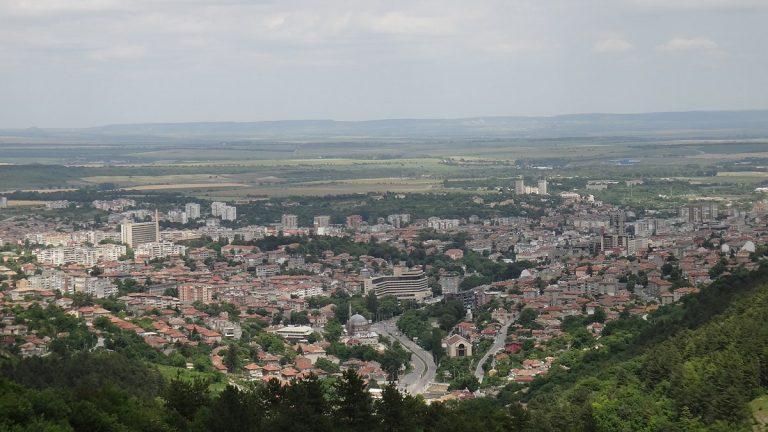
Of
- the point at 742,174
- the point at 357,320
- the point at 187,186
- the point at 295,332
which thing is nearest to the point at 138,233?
the point at 357,320

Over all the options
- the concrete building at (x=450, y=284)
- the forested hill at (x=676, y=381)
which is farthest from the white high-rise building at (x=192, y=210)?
the forested hill at (x=676, y=381)

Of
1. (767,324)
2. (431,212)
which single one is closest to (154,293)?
(767,324)

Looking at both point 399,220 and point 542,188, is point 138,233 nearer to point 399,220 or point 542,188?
point 399,220

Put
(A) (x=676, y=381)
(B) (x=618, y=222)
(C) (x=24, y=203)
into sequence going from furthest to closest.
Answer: (C) (x=24, y=203) → (B) (x=618, y=222) → (A) (x=676, y=381)

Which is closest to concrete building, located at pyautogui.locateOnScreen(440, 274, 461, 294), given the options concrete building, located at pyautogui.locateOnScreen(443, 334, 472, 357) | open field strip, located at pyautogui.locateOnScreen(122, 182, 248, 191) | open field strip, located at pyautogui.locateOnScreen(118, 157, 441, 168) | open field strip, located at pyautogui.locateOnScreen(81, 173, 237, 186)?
concrete building, located at pyautogui.locateOnScreen(443, 334, 472, 357)

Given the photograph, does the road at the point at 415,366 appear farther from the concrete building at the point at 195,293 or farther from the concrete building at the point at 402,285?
the concrete building at the point at 402,285
